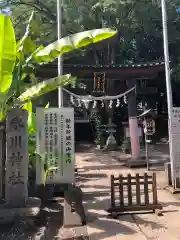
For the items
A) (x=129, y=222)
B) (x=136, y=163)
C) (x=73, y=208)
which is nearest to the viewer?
(x=73, y=208)

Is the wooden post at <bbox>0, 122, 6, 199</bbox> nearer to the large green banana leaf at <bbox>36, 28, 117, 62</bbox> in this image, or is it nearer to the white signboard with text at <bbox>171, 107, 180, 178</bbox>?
the large green banana leaf at <bbox>36, 28, 117, 62</bbox>

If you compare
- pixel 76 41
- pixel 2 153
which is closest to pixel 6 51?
pixel 76 41

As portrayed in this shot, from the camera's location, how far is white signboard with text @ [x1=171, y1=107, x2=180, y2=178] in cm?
731

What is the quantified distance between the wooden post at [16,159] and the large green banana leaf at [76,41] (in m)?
1.15

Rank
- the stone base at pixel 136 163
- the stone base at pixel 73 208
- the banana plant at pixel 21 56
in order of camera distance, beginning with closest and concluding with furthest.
Result: the banana plant at pixel 21 56 < the stone base at pixel 73 208 < the stone base at pixel 136 163

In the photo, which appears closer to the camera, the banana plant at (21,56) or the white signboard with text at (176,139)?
the banana plant at (21,56)

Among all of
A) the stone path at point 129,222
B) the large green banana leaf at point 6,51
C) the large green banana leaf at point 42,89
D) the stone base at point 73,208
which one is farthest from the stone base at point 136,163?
the large green banana leaf at point 6,51

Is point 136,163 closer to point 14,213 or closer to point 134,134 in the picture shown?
point 134,134

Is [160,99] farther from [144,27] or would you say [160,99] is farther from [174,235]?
[174,235]

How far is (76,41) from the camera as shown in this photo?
4793 mm

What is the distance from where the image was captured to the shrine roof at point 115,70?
11945 millimetres

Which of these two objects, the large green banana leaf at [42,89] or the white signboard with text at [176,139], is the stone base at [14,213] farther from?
the white signboard with text at [176,139]

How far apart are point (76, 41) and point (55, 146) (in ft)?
6.08

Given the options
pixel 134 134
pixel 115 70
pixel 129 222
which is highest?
pixel 115 70
